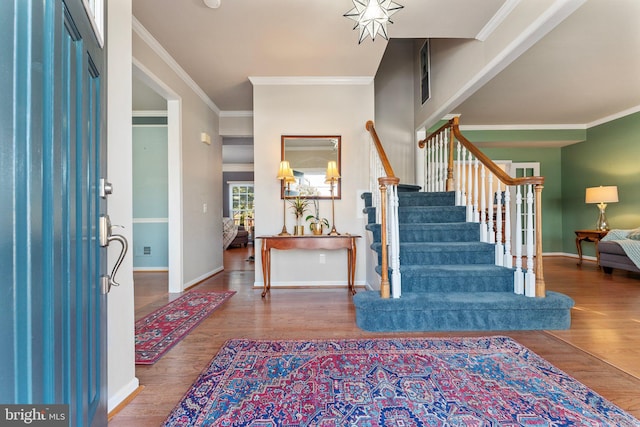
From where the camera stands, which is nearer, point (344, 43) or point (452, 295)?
point (452, 295)

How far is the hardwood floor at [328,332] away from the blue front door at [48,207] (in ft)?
2.46

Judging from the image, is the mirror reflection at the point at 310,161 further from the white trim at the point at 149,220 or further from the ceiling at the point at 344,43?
the white trim at the point at 149,220

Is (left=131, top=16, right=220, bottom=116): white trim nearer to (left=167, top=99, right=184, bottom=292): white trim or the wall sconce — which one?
(left=167, top=99, right=184, bottom=292): white trim

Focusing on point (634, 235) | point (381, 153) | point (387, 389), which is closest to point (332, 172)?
point (381, 153)

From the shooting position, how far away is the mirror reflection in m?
3.80

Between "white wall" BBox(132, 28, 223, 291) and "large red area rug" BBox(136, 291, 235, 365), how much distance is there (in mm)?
666

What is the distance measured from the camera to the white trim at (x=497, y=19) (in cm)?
243

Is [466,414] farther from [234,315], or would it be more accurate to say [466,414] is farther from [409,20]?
[409,20]

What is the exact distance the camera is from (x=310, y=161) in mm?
3844

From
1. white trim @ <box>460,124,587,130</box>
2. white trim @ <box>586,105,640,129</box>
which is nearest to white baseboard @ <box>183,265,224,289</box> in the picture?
white trim @ <box>460,124,587,130</box>

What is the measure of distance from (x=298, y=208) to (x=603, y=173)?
6164 mm

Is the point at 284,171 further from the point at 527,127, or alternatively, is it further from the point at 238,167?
the point at 238,167

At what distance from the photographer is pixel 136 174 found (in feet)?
16.1

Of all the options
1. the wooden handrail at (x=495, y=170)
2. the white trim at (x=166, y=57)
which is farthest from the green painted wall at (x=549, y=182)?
the white trim at (x=166, y=57)
